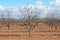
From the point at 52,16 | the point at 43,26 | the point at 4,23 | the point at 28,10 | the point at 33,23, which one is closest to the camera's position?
the point at 28,10

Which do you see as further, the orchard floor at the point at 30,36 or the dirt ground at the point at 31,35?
the dirt ground at the point at 31,35

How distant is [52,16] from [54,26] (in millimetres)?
3688

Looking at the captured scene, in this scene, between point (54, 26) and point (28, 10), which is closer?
point (28, 10)

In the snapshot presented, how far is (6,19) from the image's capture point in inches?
1505

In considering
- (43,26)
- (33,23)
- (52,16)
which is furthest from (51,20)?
(33,23)

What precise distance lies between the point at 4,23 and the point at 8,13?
5.88 meters

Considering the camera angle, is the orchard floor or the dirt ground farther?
the dirt ground

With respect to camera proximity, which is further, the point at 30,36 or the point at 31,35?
the point at 31,35

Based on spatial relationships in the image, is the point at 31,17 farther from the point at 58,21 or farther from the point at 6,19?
the point at 58,21

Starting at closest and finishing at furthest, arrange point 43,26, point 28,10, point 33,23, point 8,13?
point 28,10
point 33,23
point 8,13
point 43,26

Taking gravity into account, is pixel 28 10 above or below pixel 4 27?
above

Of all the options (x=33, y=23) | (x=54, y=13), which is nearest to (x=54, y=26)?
(x=54, y=13)

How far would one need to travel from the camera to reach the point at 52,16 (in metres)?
36.0

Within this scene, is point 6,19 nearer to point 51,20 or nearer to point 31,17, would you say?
point 51,20
